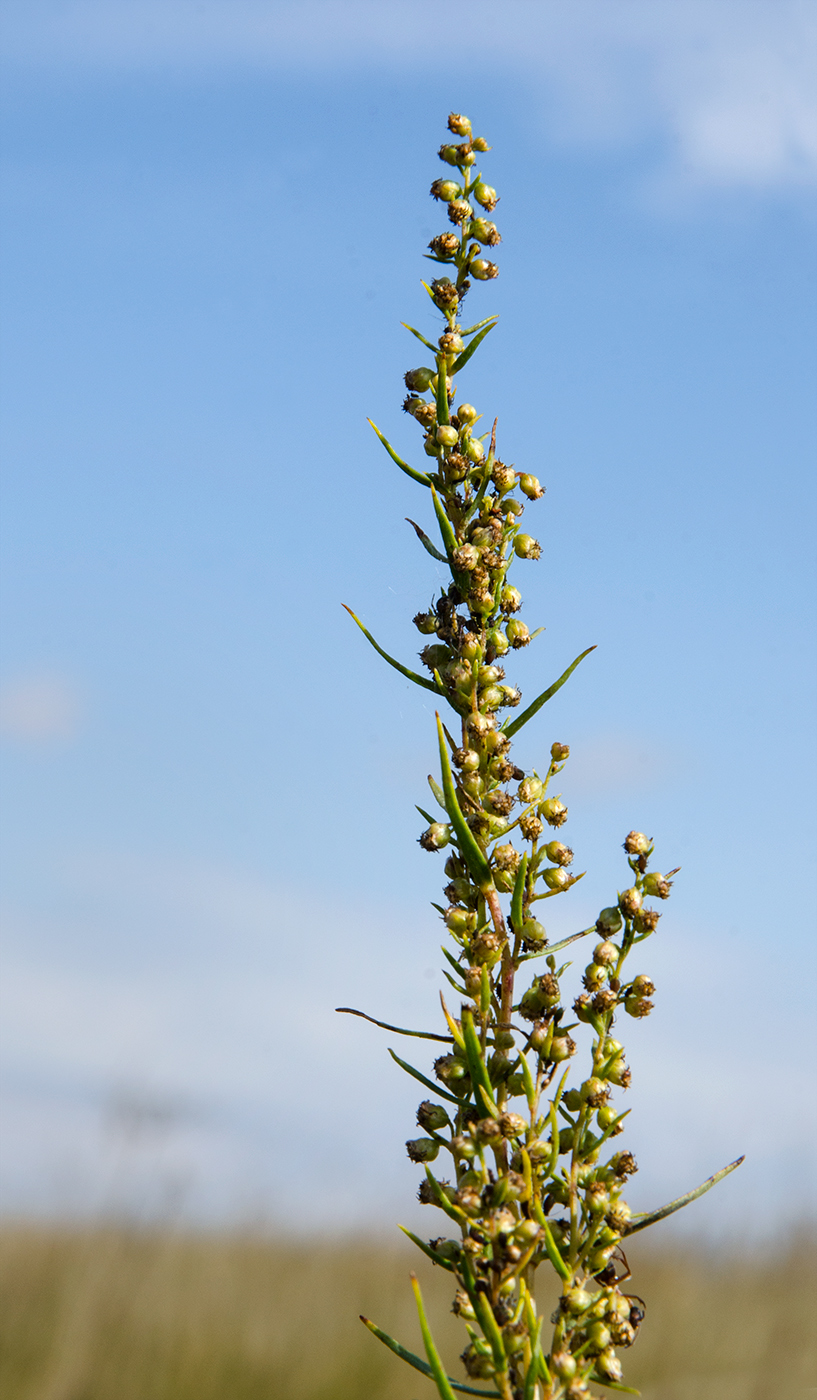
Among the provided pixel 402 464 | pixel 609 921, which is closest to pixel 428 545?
pixel 402 464

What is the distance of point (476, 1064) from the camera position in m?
1.64

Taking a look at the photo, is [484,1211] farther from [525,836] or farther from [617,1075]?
[525,836]

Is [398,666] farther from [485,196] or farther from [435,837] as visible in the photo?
[485,196]

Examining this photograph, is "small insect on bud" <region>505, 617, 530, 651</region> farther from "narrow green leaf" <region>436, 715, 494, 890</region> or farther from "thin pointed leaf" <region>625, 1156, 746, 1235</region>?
"thin pointed leaf" <region>625, 1156, 746, 1235</region>

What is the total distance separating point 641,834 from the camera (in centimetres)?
187

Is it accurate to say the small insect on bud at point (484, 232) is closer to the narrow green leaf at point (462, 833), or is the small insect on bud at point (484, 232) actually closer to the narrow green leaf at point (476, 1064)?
the narrow green leaf at point (462, 833)

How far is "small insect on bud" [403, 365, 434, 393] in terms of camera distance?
202 centimetres

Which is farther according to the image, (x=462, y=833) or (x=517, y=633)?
(x=517, y=633)

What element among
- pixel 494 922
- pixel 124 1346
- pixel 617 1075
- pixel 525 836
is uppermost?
pixel 525 836

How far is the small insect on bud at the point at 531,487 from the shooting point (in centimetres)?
198

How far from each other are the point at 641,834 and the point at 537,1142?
52 centimetres

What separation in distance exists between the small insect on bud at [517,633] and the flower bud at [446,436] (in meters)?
0.33

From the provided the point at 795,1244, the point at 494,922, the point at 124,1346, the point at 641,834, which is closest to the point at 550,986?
the point at 494,922

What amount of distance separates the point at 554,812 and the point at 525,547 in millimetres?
467
